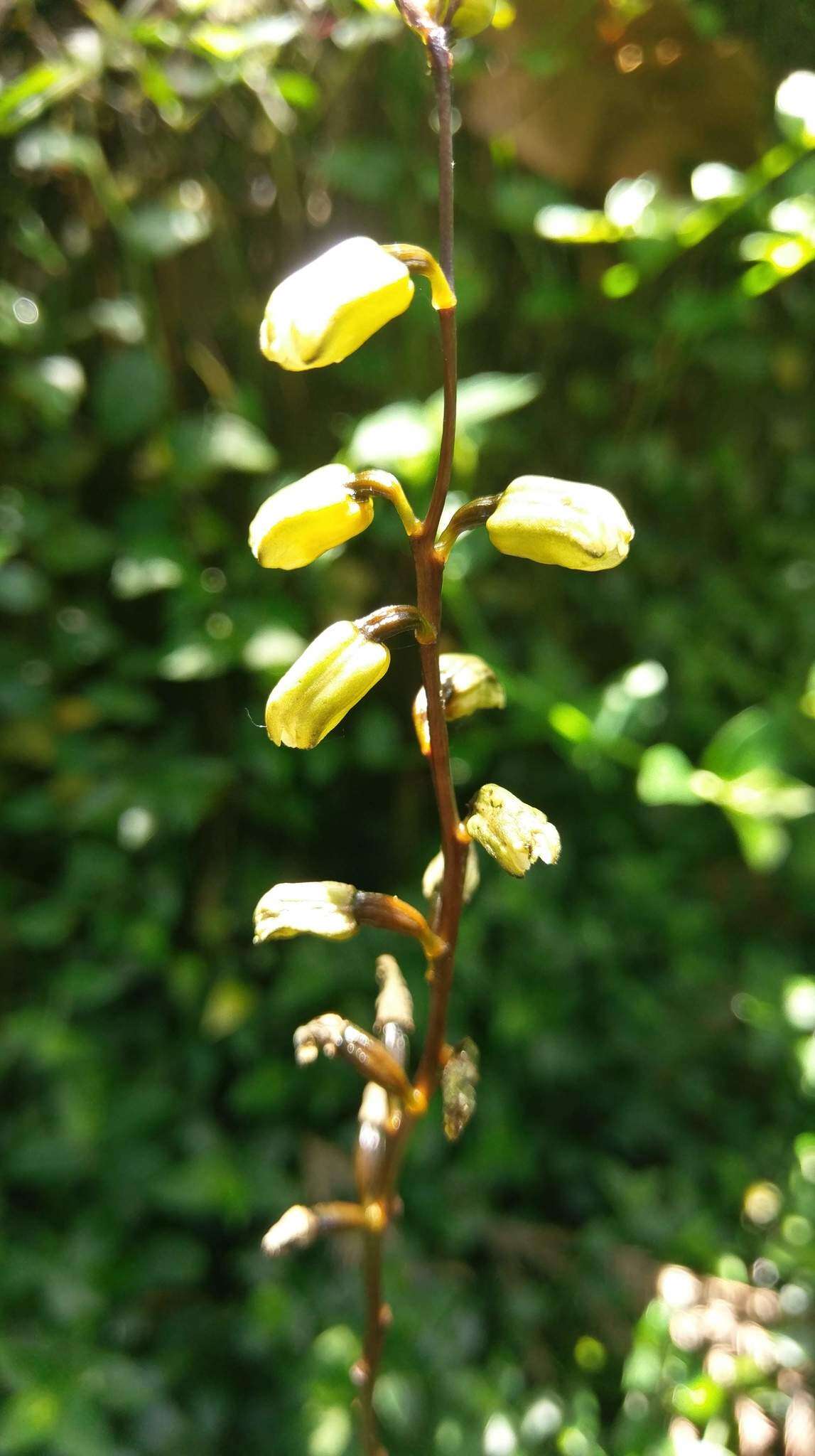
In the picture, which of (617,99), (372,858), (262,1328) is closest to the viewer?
(262,1328)

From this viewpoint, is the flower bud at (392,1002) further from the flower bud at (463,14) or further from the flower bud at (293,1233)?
the flower bud at (463,14)

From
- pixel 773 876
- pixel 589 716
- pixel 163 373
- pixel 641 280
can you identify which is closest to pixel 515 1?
pixel 641 280

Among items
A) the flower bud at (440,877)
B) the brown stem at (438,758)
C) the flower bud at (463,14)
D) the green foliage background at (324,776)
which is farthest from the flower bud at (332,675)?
the green foliage background at (324,776)

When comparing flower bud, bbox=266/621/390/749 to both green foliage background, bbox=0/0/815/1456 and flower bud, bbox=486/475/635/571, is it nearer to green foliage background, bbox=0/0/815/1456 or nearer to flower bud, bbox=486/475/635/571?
flower bud, bbox=486/475/635/571

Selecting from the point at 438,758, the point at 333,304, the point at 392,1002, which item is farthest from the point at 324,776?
the point at 333,304

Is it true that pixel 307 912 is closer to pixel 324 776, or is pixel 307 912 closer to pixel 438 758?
pixel 438 758

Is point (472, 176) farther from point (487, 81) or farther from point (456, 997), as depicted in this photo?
point (456, 997)

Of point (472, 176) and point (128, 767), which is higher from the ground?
point (472, 176)

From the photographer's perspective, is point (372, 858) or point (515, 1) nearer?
point (515, 1)
